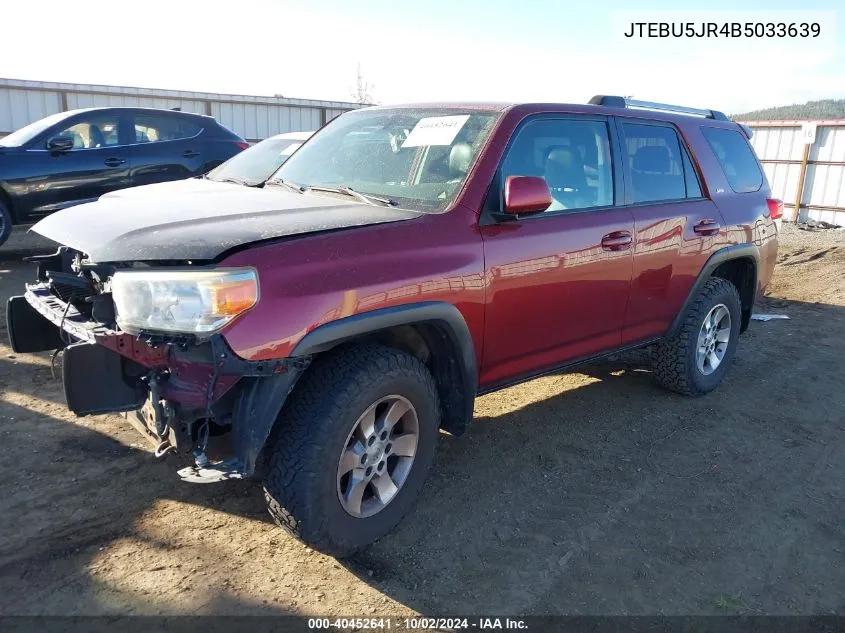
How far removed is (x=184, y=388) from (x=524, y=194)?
167 cm

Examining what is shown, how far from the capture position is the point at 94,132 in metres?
8.21

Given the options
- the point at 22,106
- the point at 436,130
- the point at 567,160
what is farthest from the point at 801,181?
the point at 22,106

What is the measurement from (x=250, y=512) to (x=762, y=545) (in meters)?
2.39

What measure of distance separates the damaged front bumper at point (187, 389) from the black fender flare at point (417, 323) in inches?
4.4

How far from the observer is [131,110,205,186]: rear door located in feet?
27.8

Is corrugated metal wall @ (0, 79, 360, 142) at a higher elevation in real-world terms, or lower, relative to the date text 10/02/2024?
higher

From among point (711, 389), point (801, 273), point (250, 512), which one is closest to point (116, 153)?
point (250, 512)

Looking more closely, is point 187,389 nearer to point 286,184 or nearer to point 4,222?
point 286,184

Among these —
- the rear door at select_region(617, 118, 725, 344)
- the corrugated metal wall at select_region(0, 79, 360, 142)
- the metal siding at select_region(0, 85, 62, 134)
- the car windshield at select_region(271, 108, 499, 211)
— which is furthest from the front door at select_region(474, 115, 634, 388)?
the metal siding at select_region(0, 85, 62, 134)

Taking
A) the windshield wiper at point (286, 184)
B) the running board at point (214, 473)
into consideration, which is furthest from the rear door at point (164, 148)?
the running board at point (214, 473)

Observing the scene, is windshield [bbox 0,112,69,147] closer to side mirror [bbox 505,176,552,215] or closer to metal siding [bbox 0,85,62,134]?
metal siding [bbox 0,85,62,134]

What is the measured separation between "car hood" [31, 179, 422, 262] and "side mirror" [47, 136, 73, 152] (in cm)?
506

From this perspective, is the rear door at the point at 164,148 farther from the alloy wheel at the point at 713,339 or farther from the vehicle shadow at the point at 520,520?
the alloy wheel at the point at 713,339

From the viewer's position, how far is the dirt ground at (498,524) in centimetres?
261
